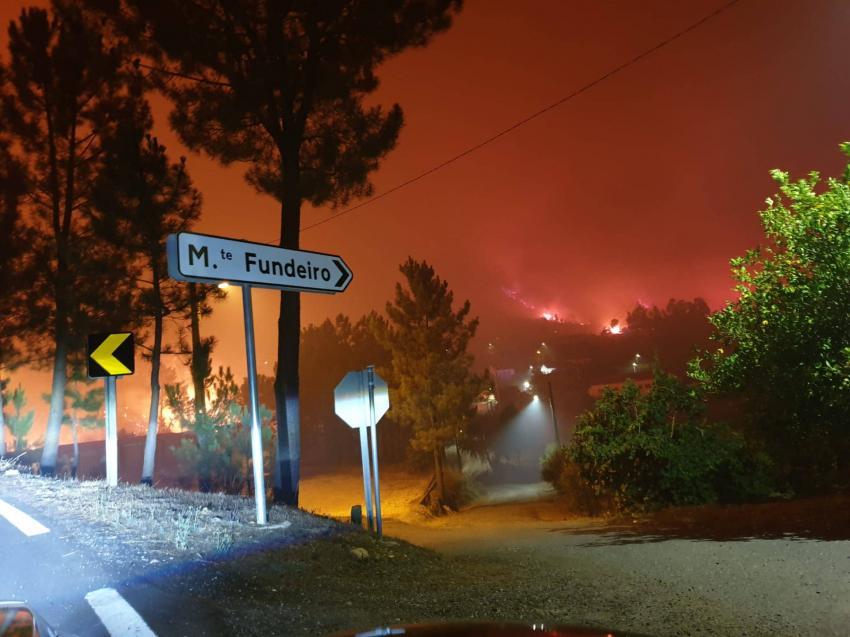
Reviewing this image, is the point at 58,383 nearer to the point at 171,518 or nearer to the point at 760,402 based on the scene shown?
the point at 171,518

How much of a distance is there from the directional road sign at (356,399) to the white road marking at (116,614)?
162 inches

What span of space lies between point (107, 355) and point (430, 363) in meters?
24.5

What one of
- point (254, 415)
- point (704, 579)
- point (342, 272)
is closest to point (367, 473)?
point (254, 415)

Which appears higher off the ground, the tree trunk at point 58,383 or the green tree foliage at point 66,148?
the green tree foliage at point 66,148

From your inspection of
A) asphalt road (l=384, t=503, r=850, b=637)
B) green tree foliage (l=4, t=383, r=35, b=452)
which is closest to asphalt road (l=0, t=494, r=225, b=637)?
asphalt road (l=384, t=503, r=850, b=637)

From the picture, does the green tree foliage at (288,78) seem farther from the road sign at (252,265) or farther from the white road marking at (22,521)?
the white road marking at (22,521)

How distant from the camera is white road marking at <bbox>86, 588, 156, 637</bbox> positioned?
409 centimetres

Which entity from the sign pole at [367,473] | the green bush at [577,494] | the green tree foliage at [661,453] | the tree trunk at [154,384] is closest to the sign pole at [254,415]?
the sign pole at [367,473]

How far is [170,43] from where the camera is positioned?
527 inches

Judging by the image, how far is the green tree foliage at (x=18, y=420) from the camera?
1428 inches

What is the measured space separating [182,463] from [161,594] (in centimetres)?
1965

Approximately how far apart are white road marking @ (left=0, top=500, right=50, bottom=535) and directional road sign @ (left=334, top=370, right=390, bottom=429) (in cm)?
359

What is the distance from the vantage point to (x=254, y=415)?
295 inches

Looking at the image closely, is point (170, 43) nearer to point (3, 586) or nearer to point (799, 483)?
point (3, 586)
